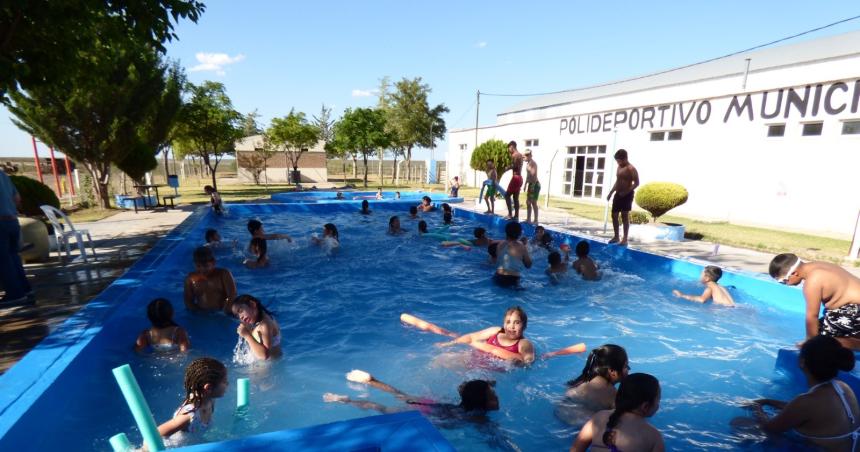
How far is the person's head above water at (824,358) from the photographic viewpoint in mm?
2592

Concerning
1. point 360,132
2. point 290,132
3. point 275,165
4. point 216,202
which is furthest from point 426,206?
point 275,165

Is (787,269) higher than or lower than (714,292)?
higher

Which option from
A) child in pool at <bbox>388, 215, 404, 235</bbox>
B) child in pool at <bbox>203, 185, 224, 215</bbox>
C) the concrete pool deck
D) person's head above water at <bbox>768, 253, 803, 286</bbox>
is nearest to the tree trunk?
child in pool at <bbox>203, 185, 224, 215</bbox>

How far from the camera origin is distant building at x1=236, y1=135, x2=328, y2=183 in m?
32.7

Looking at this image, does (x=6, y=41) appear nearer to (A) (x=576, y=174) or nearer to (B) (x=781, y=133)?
(B) (x=781, y=133)

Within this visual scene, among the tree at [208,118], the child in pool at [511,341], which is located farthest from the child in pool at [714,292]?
the tree at [208,118]

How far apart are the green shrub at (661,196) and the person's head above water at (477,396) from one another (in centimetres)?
926

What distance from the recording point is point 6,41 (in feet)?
13.3

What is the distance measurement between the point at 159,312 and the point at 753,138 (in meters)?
15.8

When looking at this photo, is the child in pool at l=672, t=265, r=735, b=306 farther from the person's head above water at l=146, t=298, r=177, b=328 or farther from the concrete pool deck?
the person's head above water at l=146, t=298, r=177, b=328

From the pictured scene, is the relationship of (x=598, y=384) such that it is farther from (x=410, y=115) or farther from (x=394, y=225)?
(x=410, y=115)

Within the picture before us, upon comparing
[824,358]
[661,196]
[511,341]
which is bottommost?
[511,341]

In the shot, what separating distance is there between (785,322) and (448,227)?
8247 mm

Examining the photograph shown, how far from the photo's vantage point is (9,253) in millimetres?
4547
